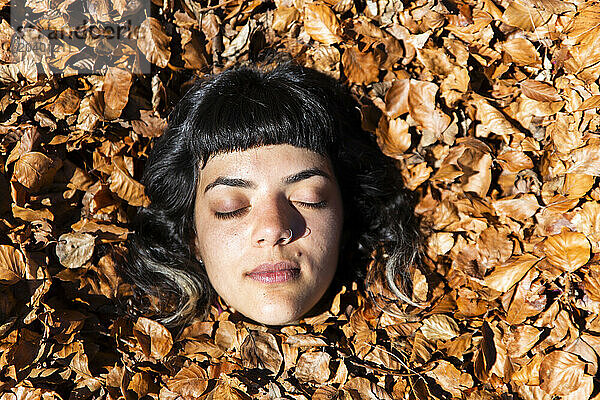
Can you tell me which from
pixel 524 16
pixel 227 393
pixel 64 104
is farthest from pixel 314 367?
pixel 524 16

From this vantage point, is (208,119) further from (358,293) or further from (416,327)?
(416,327)

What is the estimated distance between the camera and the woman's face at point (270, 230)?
174 cm

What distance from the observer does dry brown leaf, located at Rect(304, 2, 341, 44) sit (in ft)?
6.75

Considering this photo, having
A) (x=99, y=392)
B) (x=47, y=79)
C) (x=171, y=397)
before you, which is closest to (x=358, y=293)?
(x=171, y=397)

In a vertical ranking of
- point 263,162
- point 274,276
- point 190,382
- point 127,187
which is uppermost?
point 263,162

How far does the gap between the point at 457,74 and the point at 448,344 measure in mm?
860

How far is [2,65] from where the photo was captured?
1921 millimetres

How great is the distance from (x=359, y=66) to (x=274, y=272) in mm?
780

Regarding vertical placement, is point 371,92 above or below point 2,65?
below

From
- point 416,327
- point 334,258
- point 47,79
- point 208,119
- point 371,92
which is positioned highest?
point 47,79

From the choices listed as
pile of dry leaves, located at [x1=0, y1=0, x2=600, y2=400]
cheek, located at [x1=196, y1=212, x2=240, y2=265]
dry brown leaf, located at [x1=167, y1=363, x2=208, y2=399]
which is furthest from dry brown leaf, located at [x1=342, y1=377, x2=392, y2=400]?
cheek, located at [x1=196, y1=212, x2=240, y2=265]

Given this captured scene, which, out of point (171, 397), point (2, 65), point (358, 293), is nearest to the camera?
point (171, 397)

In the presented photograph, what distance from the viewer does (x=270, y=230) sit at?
168 cm

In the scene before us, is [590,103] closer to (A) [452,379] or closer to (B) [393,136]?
(B) [393,136]
